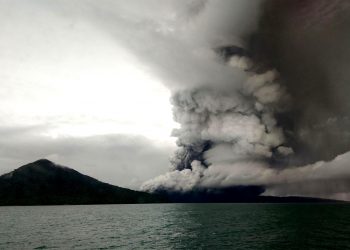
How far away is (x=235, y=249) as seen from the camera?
6956cm

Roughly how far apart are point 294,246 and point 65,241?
169ft

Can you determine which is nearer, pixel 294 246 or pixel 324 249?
pixel 324 249

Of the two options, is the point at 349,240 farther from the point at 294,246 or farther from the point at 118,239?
the point at 118,239

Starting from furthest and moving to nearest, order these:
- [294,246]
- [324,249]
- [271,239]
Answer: [271,239], [294,246], [324,249]

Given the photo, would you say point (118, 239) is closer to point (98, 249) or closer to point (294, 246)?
point (98, 249)

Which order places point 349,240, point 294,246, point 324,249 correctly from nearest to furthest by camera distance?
point 324,249, point 294,246, point 349,240

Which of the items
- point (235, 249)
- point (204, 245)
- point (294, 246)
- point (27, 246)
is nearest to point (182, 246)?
point (204, 245)

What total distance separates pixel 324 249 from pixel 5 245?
66.5 metres

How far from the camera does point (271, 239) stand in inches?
3297

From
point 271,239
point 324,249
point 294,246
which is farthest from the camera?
point 271,239

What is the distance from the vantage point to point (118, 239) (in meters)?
87.1

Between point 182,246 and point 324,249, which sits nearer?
point 324,249

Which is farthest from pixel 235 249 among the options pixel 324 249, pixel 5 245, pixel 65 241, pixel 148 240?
pixel 5 245

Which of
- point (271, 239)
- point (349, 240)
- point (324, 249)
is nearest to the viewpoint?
point (324, 249)
